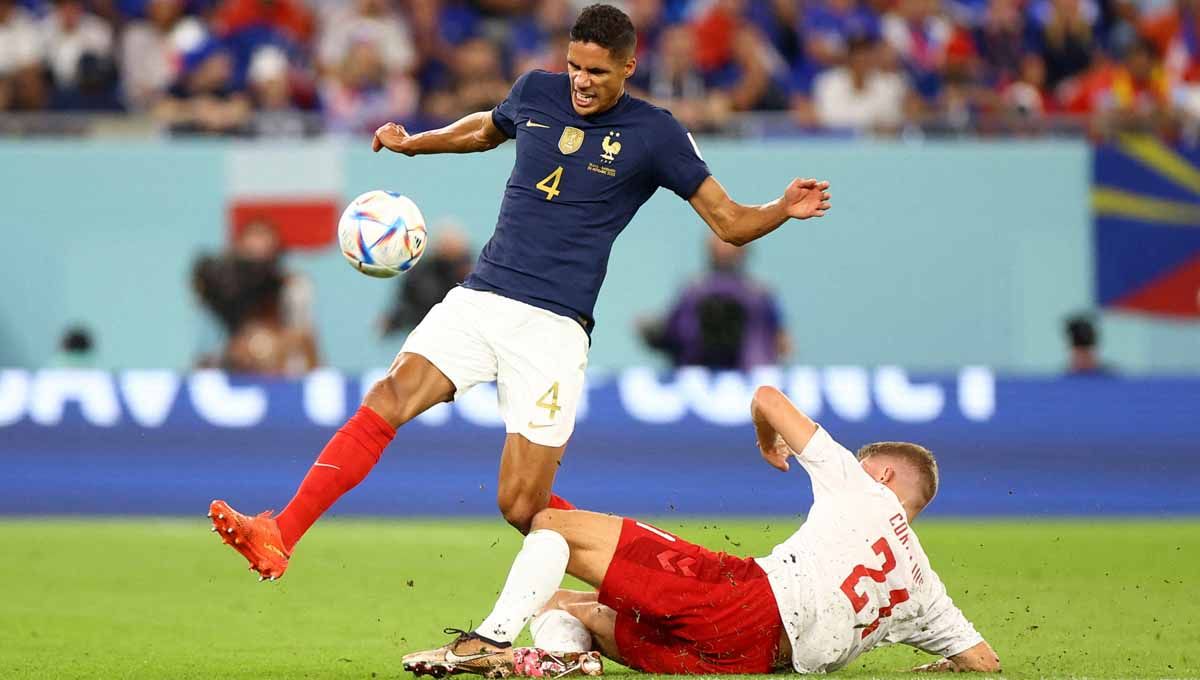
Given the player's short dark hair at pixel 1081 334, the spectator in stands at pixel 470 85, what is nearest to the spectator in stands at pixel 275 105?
the spectator in stands at pixel 470 85

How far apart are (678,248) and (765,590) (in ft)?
30.8

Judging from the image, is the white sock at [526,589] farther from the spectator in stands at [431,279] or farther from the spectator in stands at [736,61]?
the spectator in stands at [736,61]

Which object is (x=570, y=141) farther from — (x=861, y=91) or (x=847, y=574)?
(x=861, y=91)

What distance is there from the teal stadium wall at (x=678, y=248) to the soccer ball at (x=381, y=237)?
7.88m

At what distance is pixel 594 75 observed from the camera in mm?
7129

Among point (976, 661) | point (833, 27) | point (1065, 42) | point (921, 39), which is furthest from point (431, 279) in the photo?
point (976, 661)

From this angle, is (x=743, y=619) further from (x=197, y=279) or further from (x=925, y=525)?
(x=197, y=279)

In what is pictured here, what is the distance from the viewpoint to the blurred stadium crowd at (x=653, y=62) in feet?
50.8

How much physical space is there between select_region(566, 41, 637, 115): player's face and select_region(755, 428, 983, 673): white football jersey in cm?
169

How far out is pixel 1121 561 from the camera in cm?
1074

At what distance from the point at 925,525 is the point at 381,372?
15.2ft

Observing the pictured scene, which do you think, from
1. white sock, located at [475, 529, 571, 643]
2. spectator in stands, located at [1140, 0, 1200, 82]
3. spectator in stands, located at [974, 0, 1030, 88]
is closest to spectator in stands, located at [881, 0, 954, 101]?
spectator in stands, located at [974, 0, 1030, 88]

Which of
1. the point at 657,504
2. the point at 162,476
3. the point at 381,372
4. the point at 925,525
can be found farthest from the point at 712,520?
the point at 162,476

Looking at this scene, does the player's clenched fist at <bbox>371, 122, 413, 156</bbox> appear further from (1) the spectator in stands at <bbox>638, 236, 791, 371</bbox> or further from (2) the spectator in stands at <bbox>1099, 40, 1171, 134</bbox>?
(2) the spectator in stands at <bbox>1099, 40, 1171, 134</bbox>
